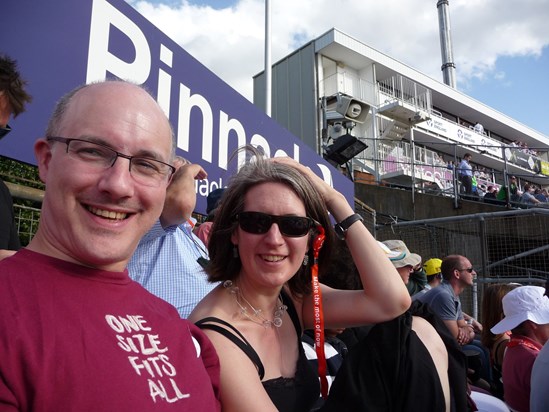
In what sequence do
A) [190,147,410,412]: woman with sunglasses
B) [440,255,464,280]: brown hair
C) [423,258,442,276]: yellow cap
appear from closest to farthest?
[190,147,410,412]: woman with sunglasses, [440,255,464,280]: brown hair, [423,258,442,276]: yellow cap

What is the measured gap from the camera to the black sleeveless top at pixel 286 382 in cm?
159

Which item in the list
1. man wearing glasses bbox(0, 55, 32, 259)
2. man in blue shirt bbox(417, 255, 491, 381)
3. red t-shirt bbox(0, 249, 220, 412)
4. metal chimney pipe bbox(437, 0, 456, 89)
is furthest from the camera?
metal chimney pipe bbox(437, 0, 456, 89)

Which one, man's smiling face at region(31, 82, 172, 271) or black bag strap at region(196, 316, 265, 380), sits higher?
man's smiling face at region(31, 82, 172, 271)

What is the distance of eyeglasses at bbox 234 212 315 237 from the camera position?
1812mm

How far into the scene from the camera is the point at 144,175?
1.23 metres

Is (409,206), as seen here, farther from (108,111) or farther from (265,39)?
(108,111)

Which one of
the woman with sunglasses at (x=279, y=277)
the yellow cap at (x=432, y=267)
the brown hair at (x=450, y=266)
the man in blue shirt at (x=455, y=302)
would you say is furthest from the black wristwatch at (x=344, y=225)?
the yellow cap at (x=432, y=267)

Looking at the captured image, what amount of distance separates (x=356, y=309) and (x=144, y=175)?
115 centimetres

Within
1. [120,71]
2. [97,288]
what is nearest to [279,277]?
[97,288]

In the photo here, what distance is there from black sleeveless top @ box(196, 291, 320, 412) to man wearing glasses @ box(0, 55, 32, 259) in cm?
99

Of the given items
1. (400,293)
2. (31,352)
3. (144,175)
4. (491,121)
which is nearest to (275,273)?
(400,293)

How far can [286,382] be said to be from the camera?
67.0 inches

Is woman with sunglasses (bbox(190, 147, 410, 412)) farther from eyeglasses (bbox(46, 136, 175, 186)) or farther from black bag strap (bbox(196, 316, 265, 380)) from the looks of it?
eyeglasses (bbox(46, 136, 175, 186))

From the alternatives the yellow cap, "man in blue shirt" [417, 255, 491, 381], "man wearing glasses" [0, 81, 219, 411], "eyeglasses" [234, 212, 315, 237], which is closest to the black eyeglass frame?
"eyeglasses" [234, 212, 315, 237]
